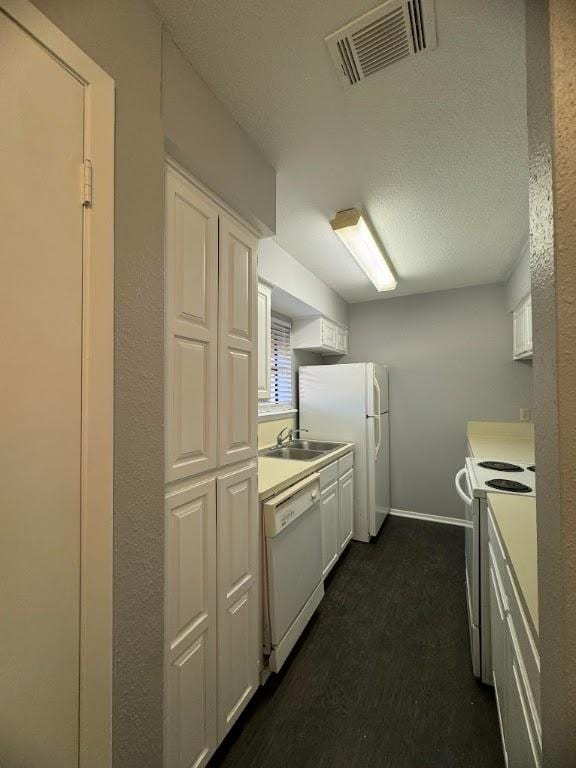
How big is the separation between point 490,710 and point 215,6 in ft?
9.36

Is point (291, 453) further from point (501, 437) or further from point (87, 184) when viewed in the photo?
point (87, 184)

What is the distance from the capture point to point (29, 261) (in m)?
0.62

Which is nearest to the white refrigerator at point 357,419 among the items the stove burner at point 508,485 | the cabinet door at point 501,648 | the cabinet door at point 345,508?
the cabinet door at point 345,508

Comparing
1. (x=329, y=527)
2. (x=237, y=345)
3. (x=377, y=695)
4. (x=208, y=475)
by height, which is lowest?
(x=377, y=695)

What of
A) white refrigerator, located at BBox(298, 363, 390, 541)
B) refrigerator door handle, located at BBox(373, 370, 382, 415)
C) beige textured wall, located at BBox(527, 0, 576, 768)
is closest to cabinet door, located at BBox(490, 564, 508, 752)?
beige textured wall, located at BBox(527, 0, 576, 768)

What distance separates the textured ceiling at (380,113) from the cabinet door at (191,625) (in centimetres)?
147

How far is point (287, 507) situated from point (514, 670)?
3.30ft

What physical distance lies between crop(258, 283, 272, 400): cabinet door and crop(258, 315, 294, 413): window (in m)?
0.60

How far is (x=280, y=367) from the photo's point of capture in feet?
10.6

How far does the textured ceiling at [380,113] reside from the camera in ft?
3.05

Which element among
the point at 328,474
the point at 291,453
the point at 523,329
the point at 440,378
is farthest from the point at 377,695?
the point at 440,378

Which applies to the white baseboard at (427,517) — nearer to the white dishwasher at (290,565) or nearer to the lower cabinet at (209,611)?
the white dishwasher at (290,565)

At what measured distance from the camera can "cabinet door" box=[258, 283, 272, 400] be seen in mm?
2281

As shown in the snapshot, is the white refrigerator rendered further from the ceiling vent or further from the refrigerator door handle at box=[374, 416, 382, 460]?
the ceiling vent
